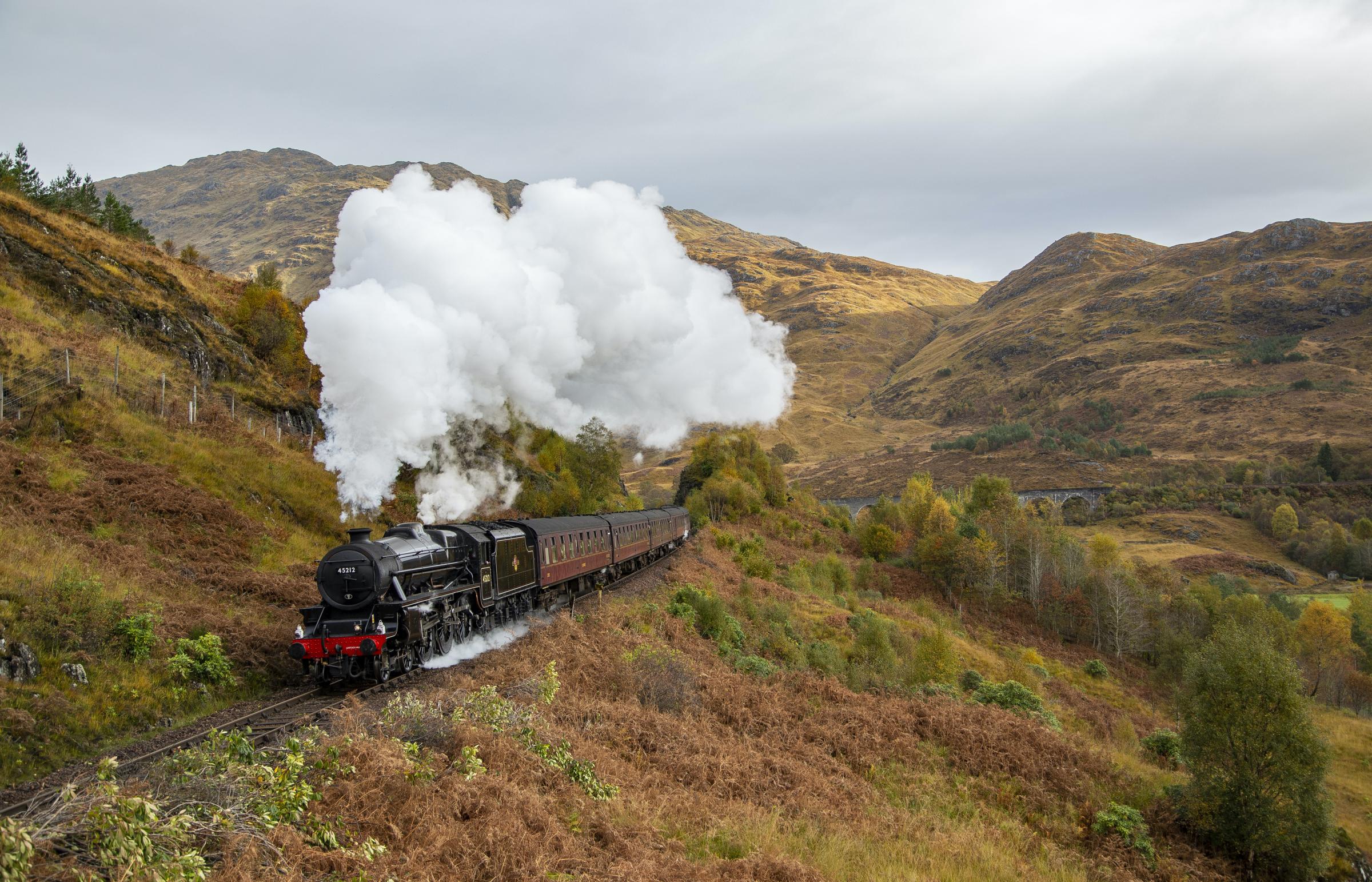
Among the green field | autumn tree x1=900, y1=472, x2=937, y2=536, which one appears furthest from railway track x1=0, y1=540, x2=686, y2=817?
the green field

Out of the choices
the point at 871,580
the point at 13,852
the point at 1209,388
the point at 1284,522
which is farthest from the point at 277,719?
the point at 1209,388

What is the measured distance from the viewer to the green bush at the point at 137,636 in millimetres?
12320

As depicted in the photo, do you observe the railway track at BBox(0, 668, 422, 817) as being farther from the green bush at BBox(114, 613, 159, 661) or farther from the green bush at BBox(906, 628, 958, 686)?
the green bush at BBox(906, 628, 958, 686)

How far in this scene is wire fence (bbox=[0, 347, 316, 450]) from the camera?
19.0 m

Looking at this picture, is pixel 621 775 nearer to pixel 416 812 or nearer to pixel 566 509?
pixel 416 812

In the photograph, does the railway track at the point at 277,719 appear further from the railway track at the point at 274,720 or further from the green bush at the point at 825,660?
the green bush at the point at 825,660

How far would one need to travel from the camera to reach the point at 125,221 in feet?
152

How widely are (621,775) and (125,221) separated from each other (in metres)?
53.9

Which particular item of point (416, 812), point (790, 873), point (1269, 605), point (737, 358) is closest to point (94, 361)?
point (416, 812)

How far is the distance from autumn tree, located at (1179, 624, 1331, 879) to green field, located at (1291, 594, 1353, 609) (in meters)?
67.3

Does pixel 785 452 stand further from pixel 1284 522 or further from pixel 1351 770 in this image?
pixel 1351 770

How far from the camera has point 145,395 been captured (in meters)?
23.4

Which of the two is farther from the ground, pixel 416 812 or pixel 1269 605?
pixel 416 812

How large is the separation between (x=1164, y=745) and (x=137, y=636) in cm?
2853
